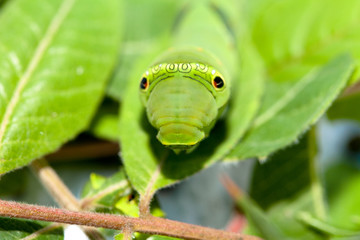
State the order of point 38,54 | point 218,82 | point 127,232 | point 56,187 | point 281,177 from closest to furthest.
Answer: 1. point 127,232
2. point 218,82
3. point 56,187
4. point 38,54
5. point 281,177

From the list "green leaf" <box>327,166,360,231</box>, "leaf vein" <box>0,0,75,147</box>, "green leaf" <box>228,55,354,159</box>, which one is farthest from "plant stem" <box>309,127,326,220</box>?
"leaf vein" <box>0,0,75,147</box>

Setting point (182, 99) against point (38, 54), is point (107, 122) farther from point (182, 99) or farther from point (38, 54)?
point (182, 99)

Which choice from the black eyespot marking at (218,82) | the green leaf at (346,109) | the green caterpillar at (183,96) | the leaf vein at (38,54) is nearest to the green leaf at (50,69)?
the leaf vein at (38,54)

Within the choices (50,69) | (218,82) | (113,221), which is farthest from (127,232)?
(50,69)

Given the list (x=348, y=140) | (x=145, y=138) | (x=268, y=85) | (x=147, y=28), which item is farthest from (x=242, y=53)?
(x=348, y=140)

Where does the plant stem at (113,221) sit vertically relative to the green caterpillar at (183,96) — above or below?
below

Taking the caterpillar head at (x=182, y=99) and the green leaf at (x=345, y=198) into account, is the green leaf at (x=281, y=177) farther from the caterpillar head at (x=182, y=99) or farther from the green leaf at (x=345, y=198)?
the caterpillar head at (x=182, y=99)
